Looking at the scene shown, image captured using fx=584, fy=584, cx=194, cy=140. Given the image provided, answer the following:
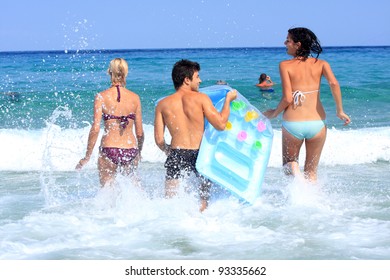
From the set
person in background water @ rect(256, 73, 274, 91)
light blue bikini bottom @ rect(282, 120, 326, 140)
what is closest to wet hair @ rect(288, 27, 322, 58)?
light blue bikini bottom @ rect(282, 120, 326, 140)

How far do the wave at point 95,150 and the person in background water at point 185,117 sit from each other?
2.62m

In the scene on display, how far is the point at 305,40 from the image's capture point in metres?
4.75

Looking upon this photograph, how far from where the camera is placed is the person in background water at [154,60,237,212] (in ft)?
14.3

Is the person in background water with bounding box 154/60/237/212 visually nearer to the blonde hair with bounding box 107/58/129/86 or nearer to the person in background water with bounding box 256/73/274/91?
the blonde hair with bounding box 107/58/129/86

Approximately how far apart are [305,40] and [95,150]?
15.2ft

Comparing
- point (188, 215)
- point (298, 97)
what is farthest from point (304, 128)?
point (188, 215)

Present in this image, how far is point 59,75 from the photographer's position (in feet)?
69.8

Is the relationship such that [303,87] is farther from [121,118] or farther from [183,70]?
[121,118]

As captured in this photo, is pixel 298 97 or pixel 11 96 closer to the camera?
pixel 298 97

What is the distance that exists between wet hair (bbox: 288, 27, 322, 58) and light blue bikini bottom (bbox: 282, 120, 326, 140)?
0.56 m

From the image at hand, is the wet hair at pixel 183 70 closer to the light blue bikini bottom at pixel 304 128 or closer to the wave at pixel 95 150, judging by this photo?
the light blue bikini bottom at pixel 304 128

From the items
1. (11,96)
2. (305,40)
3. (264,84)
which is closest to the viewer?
(305,40)
